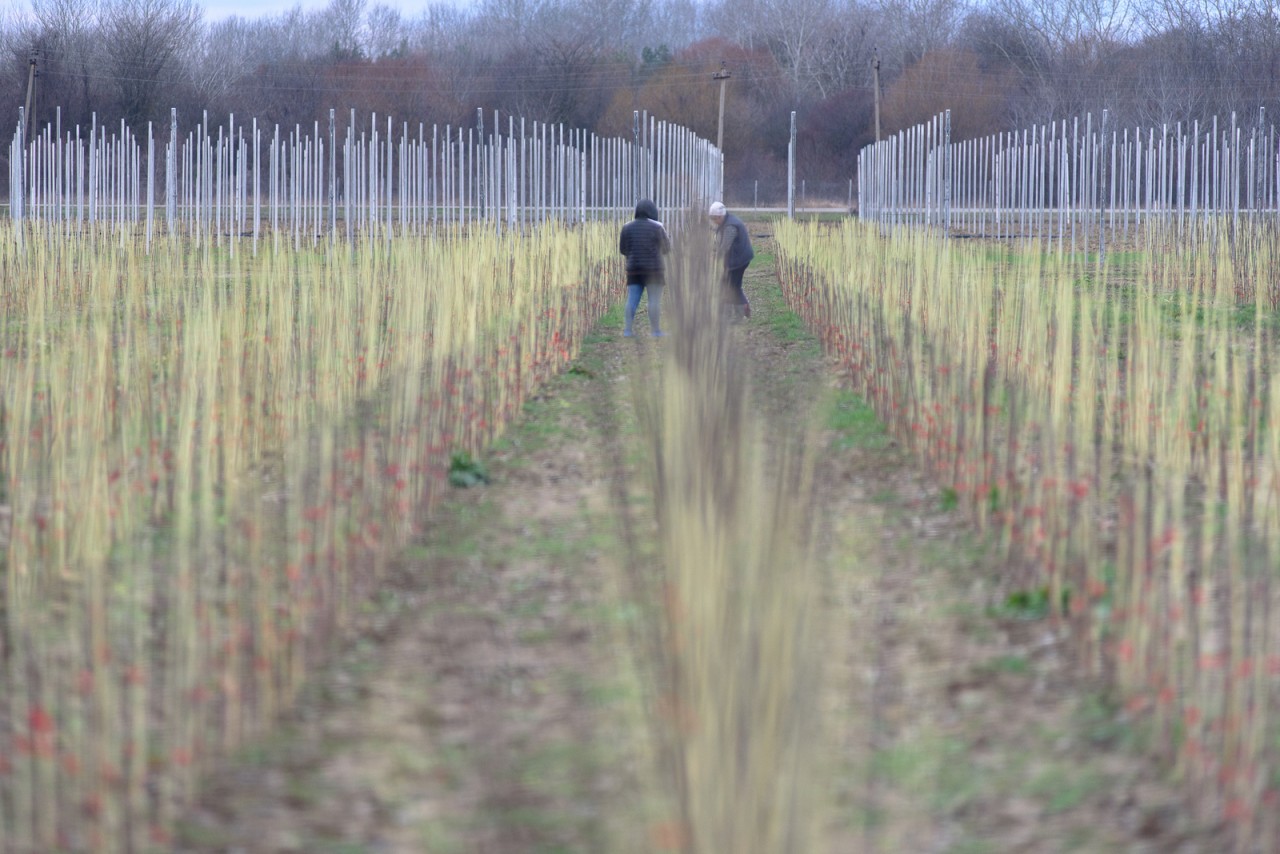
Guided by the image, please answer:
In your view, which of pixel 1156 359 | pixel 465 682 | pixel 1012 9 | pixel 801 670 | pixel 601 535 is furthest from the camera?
pixel 1012 9

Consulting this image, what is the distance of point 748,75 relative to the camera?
194ft

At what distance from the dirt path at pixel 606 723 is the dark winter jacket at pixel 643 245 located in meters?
6.41

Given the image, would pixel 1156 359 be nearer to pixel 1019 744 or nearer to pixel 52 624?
pixel 1019 744

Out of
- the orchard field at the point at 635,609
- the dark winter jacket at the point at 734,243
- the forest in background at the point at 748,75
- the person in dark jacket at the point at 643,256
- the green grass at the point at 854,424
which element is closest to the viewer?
the orchard field at the point at 635,609

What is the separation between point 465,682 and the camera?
3.66 m

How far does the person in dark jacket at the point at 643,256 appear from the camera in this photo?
11.5 meters

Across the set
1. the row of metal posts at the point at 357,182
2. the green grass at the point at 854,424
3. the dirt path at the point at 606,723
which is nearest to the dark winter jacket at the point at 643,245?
the row of metal posts at the point at 357,182

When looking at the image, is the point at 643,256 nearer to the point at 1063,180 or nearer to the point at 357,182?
the point at 1063,180

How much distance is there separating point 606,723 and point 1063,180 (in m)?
13.9

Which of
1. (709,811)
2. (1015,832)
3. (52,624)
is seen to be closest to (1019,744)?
(1015,832)

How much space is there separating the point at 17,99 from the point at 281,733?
40.2m

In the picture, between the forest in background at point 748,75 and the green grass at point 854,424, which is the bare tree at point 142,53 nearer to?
the forest in background at point 748,75

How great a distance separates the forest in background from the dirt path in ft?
95.4

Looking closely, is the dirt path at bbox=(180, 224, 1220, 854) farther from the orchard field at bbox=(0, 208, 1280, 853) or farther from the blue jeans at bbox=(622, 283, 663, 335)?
the blue jeans at bbox=(622, 283, 663, 335)
